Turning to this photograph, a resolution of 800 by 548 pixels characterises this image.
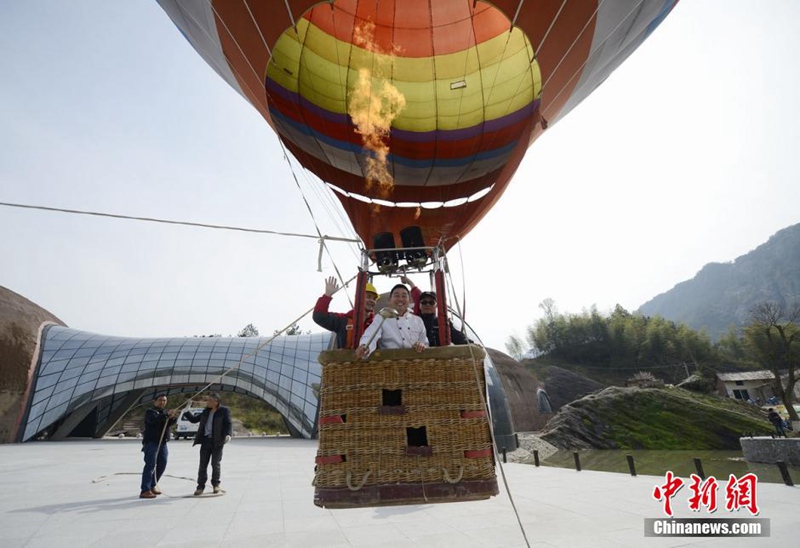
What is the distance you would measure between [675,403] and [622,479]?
73.0 ft

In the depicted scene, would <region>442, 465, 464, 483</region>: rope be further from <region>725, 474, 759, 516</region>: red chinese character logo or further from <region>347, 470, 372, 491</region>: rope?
<region>725, 474, 759, 516</region>: red chinese character logo

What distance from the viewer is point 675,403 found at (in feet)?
83.8

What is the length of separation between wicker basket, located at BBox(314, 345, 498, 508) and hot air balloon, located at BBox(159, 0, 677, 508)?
436 mm

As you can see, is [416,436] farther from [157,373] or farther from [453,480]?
[157,373]

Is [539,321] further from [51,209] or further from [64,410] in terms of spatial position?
[51,209]

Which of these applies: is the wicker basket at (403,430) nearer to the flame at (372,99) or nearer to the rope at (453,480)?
the rope at (453,480)

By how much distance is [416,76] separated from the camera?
225 inches

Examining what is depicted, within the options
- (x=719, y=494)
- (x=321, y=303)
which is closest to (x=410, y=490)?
(x=321, y=303)

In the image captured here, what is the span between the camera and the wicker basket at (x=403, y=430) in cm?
260

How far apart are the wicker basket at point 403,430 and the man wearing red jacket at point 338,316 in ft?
1.42

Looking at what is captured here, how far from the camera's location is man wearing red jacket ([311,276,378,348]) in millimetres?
3525

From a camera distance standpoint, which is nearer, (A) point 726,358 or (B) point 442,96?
(B) point 442,96

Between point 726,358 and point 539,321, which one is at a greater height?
point 539,321

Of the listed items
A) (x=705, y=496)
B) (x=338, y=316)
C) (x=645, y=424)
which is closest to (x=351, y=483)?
(x=338, y=316)
